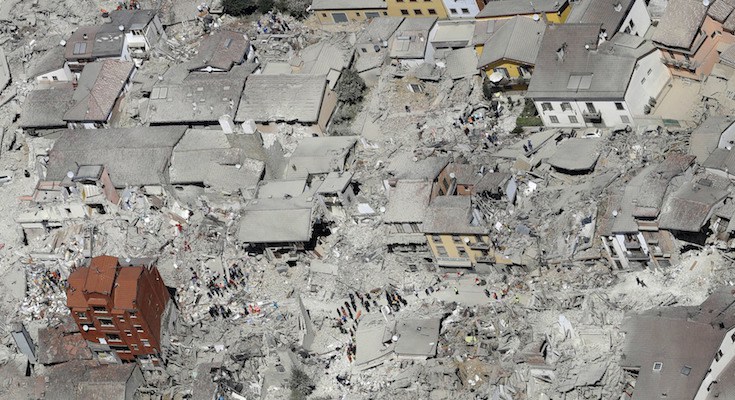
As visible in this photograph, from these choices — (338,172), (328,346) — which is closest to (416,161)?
(338,172)

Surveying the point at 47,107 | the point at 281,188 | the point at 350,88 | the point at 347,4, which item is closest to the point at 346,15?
the point at 347,4

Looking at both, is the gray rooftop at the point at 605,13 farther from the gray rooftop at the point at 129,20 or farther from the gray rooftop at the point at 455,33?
the gray rooftop at the point at 129,20

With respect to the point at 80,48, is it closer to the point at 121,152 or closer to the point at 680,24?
the point at 121,152

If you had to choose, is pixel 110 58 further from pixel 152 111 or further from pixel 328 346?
pixel 328 346

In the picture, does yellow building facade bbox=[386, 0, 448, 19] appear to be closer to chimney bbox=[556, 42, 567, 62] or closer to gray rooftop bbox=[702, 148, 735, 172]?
chimney bbox=[556, 42, 567, 62]

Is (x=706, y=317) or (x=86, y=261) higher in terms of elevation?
(x=706, y=317)
